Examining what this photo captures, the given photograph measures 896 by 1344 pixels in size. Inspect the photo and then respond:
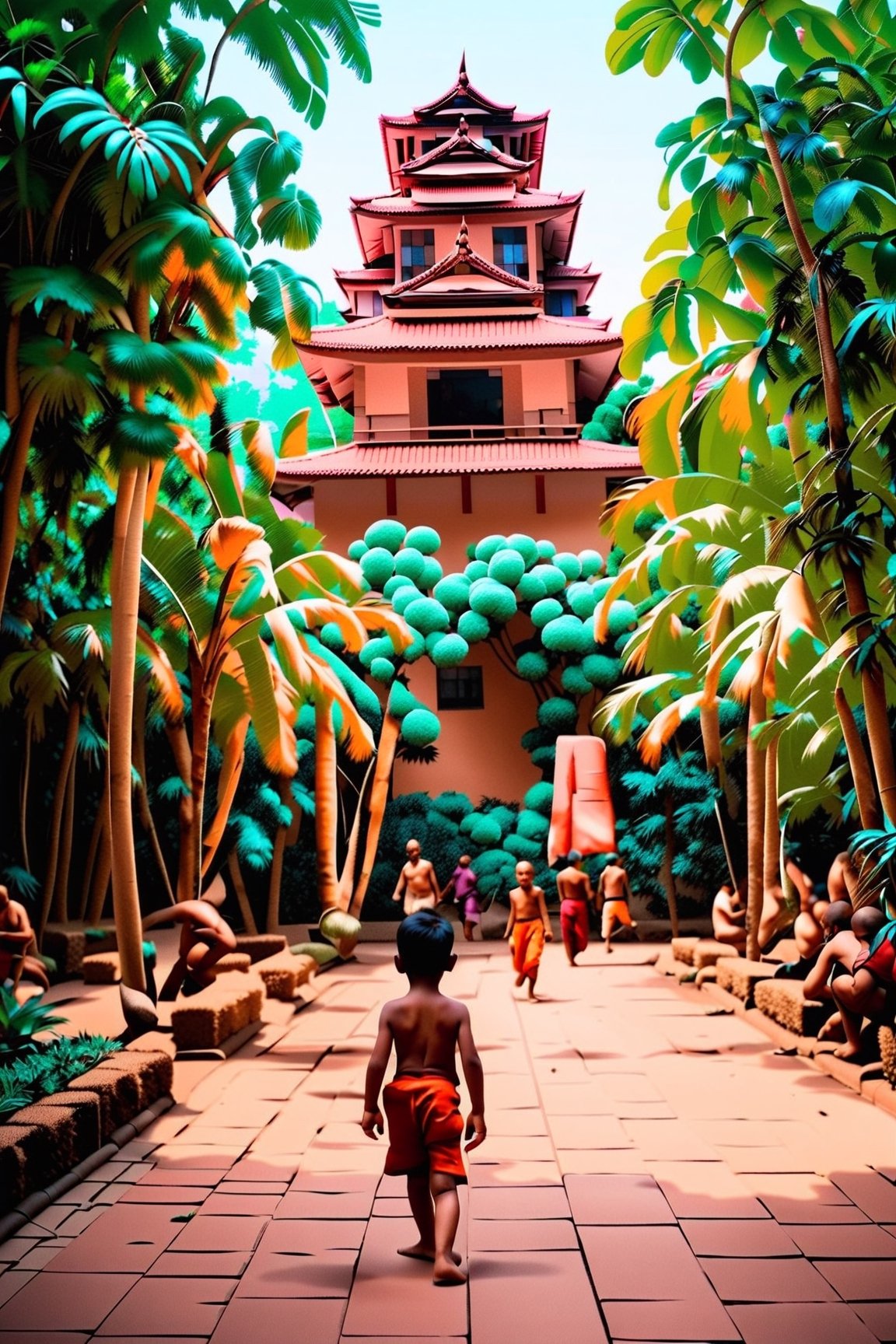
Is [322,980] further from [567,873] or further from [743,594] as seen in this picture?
[743,594]

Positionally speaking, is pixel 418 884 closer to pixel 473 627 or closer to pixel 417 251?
pixel 473 627

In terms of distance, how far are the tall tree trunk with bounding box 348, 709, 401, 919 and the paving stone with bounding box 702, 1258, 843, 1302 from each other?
487 inches

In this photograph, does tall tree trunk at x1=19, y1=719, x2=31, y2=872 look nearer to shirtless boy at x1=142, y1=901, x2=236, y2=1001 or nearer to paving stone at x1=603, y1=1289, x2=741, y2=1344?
shirtless boy at x1=142, y1=901, x2=236, y2=1001

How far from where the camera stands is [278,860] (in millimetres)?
17094

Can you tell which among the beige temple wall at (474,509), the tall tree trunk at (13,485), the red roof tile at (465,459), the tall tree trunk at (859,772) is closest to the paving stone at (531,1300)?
the tall tree trunk at (859,772)

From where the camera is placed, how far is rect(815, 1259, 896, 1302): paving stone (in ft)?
12.7

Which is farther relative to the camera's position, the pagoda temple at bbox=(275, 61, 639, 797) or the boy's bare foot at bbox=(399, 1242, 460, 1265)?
the pagoda temple at bbox=(275, 61, 639, 797)

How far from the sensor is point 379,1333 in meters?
3.57

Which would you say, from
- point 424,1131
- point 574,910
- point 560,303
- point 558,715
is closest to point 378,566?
point 558,715

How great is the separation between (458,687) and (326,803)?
308 inches

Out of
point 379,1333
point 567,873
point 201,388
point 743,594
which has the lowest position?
point 379,1333

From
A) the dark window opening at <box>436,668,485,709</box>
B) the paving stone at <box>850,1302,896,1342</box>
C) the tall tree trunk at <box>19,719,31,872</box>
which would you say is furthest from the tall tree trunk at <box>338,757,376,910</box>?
the paving stone at <box>850,1302,896,1342</box>

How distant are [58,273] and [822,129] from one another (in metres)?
5.63

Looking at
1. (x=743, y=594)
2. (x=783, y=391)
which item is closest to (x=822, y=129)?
(x=783, y=391)
